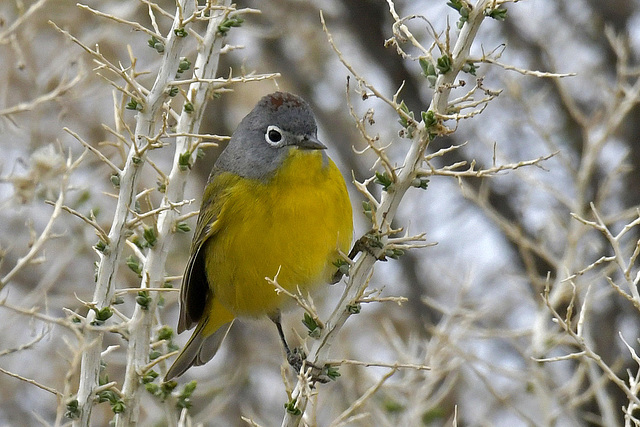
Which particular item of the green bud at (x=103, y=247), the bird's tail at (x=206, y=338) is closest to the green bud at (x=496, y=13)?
the green bud at (x=103, y=247)

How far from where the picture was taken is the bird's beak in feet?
16.0

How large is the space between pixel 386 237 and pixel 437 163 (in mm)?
6281

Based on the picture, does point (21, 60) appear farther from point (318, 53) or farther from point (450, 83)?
point (318, 53)

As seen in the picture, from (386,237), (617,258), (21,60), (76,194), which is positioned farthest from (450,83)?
(76,194)

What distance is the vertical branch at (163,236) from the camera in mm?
4121

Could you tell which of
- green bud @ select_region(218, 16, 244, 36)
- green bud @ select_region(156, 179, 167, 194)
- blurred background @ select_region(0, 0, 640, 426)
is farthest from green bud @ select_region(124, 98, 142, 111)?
blurred background @ select_region(0, 0, 640, 426)

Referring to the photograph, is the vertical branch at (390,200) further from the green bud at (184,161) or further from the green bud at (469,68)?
the green bud at (184,161)

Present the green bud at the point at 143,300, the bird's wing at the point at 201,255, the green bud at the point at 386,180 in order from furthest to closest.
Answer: the bird's wing at the point at 201,255 → the green bud at the point at 143,300 → the green bud at the point at 386,180

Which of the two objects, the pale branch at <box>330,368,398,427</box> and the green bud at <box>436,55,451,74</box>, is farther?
the pale branch at <box>330,368,398,427</box>

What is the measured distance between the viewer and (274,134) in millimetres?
5137

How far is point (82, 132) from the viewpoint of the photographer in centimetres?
950

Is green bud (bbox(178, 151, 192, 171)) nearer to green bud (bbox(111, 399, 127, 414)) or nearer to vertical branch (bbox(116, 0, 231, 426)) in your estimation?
vertical branch (bbox(116, 0, 231, 426))

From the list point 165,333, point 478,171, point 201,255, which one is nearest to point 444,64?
point 478,171

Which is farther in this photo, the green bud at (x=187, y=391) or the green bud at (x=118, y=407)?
the green bud at (x=187, y=391)
